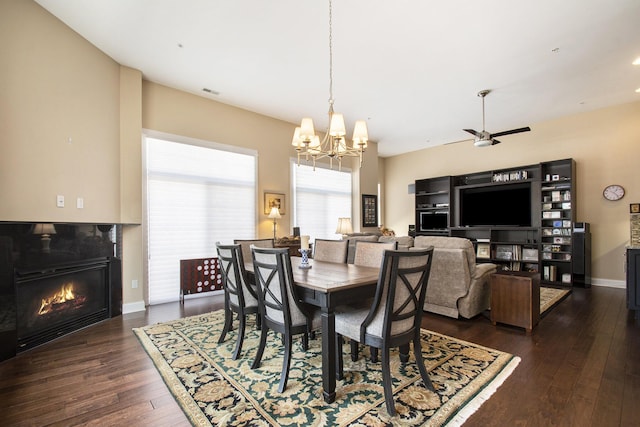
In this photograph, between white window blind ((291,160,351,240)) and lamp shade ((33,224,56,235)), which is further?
white window blind ((291,160,351,240))

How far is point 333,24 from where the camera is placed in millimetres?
3090

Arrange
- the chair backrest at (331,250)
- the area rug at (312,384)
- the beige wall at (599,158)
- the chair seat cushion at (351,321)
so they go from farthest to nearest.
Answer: the beige wall at (599,158)
the chair backrest at (331,250)
the chair seat cushion at (351,321)
the area rug at (312,384)

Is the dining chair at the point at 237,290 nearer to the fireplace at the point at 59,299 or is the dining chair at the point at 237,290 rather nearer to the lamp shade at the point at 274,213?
the fireplace at the point at 59,299

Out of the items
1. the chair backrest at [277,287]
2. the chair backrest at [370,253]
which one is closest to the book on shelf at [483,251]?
the chair backrest at [370,253]

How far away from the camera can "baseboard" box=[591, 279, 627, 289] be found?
17.3ft

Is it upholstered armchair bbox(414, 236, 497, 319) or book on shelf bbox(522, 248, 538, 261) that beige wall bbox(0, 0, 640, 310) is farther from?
upholstered armchair bbox(414, 236, 497, 319)

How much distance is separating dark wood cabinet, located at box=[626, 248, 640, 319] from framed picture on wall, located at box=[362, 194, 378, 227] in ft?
15.5

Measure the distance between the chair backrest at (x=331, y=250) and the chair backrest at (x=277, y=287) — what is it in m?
1.18

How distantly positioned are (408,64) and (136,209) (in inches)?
170

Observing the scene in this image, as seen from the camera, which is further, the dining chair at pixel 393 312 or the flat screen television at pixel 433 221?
the flat screen television at pixel 433 221

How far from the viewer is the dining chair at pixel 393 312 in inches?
72.1

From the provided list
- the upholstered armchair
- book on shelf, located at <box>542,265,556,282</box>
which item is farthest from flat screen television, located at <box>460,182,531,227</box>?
the upholstered armchair

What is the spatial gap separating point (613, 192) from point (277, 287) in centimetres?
670

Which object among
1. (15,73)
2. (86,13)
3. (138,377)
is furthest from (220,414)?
(86,13)
